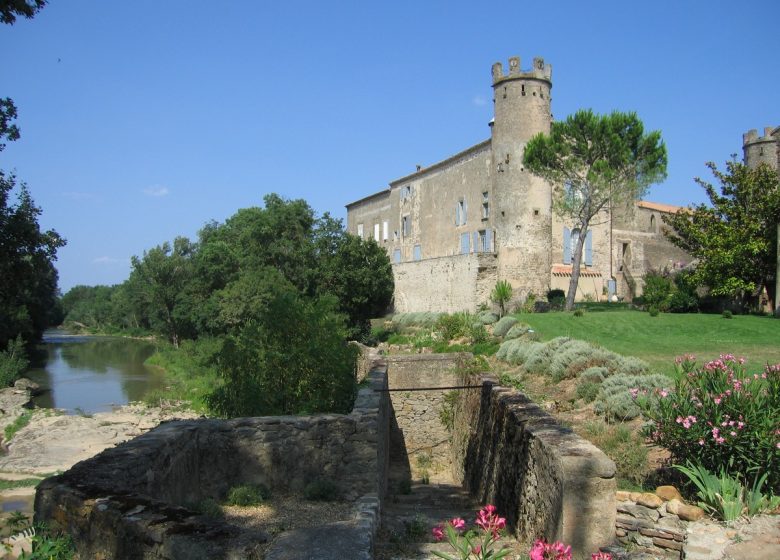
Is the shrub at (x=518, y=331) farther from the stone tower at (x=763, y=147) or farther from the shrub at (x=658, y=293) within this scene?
the stone tower at (x=763, y=147)

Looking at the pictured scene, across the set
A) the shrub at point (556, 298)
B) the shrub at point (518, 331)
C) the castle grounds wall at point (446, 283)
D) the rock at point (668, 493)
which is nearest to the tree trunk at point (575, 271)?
the shrub at point (556, 298)

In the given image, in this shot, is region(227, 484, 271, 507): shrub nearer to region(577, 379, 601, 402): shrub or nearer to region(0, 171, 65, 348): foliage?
region(577, 379, 601, 402): shrub

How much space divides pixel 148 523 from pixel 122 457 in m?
1.66

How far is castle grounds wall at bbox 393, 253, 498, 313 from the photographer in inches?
1178

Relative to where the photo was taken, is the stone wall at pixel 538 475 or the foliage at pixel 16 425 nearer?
the stone wall at pixel 538 475

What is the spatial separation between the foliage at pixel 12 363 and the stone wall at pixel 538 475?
29.8 m

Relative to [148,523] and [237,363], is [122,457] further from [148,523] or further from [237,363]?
[237,363]

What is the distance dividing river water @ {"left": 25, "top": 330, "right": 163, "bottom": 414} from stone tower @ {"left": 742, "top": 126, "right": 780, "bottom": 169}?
4080 cm

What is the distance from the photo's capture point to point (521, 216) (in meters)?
31.0

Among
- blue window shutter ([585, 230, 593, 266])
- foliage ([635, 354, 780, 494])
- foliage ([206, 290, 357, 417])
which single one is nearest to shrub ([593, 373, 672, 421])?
foliage ([635, 354, 780, 494])

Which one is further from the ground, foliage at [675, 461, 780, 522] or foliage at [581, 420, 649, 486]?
foliage at [675, 461, 780, 522]

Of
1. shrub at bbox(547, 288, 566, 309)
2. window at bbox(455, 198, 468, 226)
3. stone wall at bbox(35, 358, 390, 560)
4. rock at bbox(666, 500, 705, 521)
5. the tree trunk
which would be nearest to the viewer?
stone wall at bbox(35, 358, 390, 560)

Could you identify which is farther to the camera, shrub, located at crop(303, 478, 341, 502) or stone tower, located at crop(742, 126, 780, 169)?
stone tower, located at crop(742, 126, 780, 169)

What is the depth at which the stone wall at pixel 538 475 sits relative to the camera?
5244 millimetres
